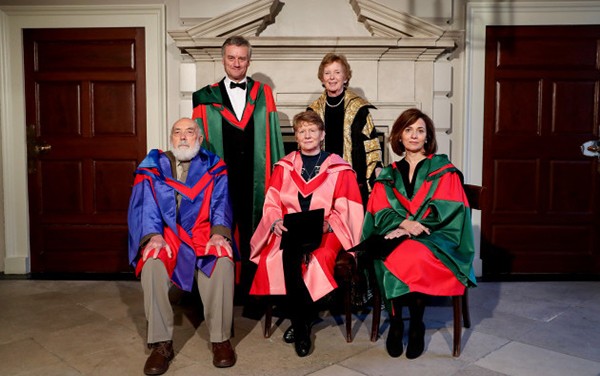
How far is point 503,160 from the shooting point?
440 centimetres

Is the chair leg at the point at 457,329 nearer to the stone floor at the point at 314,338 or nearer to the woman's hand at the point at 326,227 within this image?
the stone floor at the point at 314,338

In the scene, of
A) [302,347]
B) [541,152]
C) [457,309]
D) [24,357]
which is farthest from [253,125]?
[541,152]

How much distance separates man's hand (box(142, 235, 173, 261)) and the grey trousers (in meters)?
0.03

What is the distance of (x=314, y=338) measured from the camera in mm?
2893

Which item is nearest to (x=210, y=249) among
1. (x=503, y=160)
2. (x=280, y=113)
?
(x=280, y=113)

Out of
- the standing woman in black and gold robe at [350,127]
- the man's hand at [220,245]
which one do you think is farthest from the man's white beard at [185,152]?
the standing woman in black and gold robe at [350,127]

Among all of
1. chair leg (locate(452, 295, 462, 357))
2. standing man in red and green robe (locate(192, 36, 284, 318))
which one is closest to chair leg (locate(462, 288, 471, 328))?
chair leg (locate(452, 295, 462, 357))

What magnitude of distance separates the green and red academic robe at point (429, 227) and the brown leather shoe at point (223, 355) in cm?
81

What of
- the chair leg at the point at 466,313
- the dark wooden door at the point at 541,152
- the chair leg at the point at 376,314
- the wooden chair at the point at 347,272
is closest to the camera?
the wooden chair at the point at 347,272

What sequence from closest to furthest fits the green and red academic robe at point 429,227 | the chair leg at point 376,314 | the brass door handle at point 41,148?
the green and red academic robe at point 429,227 → the chair leg at point 376,314 → the brass door handle at point 41,148

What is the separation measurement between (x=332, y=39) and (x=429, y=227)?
1.90m

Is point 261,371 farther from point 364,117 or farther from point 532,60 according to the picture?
point 532,60

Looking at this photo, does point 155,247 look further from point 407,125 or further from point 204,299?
point 407,125

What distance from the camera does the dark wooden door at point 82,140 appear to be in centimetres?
434
